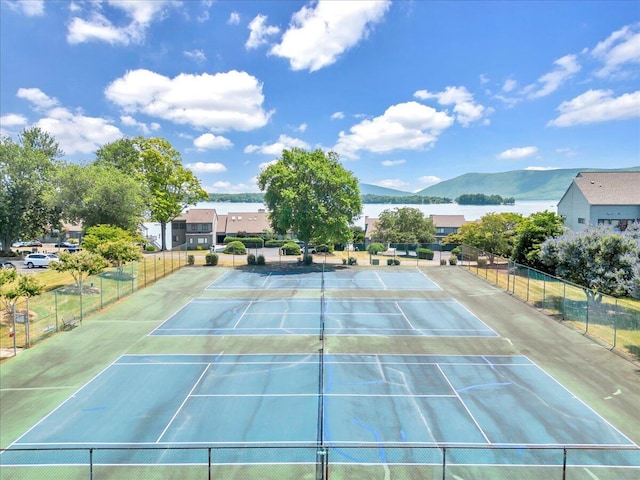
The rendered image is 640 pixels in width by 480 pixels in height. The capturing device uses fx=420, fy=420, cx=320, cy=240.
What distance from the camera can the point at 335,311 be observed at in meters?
28.4

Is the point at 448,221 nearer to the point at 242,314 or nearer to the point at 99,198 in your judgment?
the point at 99,198

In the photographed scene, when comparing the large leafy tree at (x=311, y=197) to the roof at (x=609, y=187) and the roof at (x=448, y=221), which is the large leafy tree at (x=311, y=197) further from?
the roof at (x=448, y=221)

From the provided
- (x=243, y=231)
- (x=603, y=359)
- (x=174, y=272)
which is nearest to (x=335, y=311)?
(x=603, y=359)

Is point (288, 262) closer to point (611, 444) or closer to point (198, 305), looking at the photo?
point (198, 305)

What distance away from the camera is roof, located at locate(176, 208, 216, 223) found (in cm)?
7794

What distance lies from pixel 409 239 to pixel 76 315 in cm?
4874

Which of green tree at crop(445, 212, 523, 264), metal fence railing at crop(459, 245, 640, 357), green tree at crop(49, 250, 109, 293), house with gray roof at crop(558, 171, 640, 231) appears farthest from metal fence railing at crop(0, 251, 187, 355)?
house with gray roof at crop(558, 171, 640, 231)

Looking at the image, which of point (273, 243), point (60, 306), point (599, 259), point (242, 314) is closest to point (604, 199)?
point (599, 259)

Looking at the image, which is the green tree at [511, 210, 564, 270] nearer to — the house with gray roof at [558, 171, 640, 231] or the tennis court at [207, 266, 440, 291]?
the tennis court at [207, 266, 440, 291]

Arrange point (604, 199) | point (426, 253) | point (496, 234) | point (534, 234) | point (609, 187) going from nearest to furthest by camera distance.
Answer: point (534, 234)
point (604, 199)
point (496, 234)
point (609, 187)
point (426, 253)

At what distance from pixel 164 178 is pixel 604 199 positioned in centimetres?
5761

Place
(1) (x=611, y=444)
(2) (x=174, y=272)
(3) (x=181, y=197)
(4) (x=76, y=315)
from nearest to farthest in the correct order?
(1) (x=611, y=444), (4) (x=76, y=315), (2) (x=174, y=272), (3) (x=181, y=197)

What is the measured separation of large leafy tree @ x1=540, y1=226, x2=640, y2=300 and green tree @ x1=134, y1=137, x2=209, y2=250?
4892 cm

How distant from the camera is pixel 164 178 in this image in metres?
61.0
